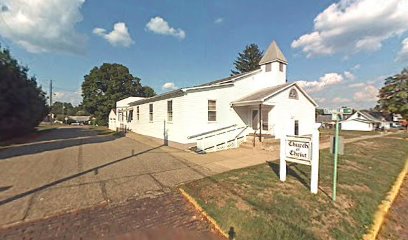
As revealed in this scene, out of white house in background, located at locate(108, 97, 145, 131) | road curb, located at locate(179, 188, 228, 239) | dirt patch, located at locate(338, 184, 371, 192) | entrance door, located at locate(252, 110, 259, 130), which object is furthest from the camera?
white house in background, located at locate(108, 97, 145, 131)

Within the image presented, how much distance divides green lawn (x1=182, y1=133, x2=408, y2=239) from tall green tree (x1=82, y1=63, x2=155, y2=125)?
47.7 m

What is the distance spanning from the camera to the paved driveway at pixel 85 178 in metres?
5.24

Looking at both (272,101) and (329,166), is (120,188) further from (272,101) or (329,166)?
(272,101)

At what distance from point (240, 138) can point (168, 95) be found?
5898 mm

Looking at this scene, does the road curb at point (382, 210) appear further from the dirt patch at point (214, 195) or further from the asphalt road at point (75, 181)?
the asphalt road at point (75, 181)

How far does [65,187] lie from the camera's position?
643 cm

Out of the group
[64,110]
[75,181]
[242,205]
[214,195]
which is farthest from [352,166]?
[64,110]

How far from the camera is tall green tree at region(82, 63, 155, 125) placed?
164 feet

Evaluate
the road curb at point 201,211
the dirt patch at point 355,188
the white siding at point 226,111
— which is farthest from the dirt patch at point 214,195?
the white siding at point 226,111

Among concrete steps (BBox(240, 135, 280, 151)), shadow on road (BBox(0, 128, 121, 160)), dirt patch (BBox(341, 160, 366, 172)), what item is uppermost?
concrete steps (BBox(240, 135, 280, 151))

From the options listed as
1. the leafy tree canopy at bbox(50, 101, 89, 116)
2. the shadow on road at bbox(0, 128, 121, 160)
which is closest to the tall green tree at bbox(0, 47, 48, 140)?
the shadow on road at bbox(0, 128, 121, 160)

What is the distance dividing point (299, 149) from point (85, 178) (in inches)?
266

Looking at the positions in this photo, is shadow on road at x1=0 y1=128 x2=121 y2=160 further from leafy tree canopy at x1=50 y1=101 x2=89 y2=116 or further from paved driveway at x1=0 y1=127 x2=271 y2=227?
leafy tree canopy at x1=50 y1=101 x2=89 y2=116

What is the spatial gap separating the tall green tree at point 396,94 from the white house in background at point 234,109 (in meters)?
24.9
